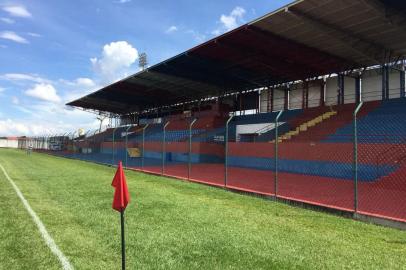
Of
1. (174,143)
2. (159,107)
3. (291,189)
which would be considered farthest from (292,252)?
(159,107)

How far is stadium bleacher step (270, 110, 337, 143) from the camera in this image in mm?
29203

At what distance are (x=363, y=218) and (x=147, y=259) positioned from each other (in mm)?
5779

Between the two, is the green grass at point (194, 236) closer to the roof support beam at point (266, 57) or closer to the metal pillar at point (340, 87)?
the roof support beam at point (266, 57)

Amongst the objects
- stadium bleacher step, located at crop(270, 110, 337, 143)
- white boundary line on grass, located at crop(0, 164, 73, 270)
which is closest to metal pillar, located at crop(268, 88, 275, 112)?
stadium bleacher step, located at crop(270, 110, 337, 143)

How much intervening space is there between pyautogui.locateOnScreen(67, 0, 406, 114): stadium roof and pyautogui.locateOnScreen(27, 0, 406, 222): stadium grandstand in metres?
0.09

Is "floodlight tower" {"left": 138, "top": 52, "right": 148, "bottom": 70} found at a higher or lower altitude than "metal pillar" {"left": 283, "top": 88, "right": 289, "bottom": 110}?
higher

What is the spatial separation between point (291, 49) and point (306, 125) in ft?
18.3

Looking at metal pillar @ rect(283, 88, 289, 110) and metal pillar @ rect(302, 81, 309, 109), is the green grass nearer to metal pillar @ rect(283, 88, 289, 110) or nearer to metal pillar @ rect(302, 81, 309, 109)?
metal pillar @ rect(302, 81, 309, 109)

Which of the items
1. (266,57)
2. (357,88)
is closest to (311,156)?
(266,57)

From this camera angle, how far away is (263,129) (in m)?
35.5

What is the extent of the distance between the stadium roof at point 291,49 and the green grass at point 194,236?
15.0 metres

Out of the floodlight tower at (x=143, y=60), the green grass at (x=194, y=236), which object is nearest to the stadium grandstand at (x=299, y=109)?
the green grass at (x=194, y=236)

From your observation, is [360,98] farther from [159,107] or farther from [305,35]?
[159,107]

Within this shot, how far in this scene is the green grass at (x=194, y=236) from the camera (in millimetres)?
5992
